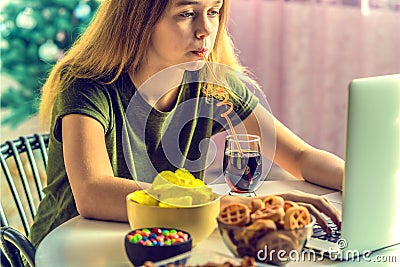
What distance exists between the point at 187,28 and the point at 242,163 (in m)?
0.32

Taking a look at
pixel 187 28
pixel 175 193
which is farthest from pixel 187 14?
pixel 175 193

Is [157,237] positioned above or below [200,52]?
below

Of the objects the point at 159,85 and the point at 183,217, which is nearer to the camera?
the point at 183,217

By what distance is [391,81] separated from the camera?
1216 mm

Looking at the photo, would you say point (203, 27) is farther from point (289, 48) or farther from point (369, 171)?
point (289, 48)

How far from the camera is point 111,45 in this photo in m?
1.73

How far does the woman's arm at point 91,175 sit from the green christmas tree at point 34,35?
1.98m

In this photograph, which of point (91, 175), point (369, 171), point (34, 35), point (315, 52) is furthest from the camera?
point (34, 35)

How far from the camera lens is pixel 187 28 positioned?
1.60 m

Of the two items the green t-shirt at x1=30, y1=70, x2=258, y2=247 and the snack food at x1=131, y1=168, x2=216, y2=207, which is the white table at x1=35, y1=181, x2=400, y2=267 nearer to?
the snack food at x1=131, y1=168, x2=216, y2=207

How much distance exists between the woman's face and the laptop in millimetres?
497

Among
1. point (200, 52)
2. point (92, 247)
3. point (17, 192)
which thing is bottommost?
point (17, 192)

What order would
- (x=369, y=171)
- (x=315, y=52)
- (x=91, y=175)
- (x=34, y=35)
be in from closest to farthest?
(x=369, y=171), (x=91, y=175), (x=315, y=52), (x=34, y=35)

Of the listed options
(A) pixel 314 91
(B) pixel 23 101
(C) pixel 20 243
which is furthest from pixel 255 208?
(B) pixel 23 101
